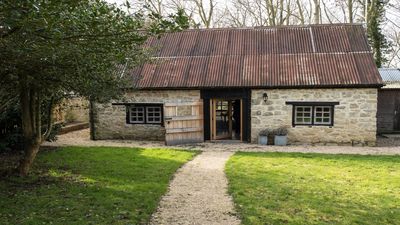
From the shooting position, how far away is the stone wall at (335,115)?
14.6 metres

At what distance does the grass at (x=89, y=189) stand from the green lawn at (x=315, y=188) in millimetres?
1806

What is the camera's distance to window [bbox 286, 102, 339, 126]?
14859 mm

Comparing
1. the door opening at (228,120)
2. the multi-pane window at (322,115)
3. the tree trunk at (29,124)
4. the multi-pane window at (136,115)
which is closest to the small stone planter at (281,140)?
the multi-pane window at (322,115)

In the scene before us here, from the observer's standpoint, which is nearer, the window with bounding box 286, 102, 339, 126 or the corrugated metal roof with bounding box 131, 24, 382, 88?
the window with bounding box 286, 102, 339, 126

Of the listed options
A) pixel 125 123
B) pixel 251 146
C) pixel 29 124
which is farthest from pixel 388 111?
pixel 29 124

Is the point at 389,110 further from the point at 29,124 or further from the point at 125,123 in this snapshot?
the point at 29,124

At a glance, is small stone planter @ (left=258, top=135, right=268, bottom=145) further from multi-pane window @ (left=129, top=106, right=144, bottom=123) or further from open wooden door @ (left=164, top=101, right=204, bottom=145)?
multi-pane window @ (left=129, top=106, right=144, bottom=123)

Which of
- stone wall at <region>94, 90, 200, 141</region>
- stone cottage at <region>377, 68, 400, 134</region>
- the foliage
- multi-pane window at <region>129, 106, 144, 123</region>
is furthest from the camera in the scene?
the foliage

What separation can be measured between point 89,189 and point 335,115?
10311 mm

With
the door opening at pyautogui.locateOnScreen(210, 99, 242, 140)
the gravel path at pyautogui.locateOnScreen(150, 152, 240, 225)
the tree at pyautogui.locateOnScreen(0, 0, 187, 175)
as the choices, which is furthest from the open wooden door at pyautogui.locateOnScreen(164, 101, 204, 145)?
the tree at pyautogui.locateOnScreen(0, 0, 187, 175)

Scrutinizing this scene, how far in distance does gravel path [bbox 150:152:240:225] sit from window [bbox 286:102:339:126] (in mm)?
5595

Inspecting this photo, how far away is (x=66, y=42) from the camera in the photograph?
4.92 meters

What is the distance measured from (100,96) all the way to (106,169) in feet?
7.62

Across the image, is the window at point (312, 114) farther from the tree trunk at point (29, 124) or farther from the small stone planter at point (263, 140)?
the tree trunk at point (29, 124)
